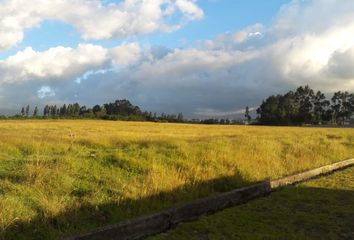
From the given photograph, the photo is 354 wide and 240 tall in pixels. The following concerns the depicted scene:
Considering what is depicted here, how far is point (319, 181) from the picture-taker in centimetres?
1363

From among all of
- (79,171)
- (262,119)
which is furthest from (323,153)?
(262,119)

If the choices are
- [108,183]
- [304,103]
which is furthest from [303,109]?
[108,183]

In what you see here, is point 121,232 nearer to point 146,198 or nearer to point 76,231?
point 76,231

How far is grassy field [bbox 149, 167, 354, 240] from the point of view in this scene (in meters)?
7.50

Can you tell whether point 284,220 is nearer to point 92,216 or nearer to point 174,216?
point 174,216

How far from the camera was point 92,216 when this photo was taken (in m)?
7.95

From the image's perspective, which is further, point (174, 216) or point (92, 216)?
point (174, 216)

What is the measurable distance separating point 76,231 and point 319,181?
838 centimetres

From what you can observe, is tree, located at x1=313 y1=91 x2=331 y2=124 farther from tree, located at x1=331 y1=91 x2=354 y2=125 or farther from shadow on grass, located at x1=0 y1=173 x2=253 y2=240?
shadow on grass, located at x1=0 y1=173 x2=253 y2=240

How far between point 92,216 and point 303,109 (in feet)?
470

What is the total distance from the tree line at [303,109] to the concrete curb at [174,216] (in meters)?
131

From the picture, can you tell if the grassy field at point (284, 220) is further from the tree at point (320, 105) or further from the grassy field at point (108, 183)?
the tree at point (320, 105)

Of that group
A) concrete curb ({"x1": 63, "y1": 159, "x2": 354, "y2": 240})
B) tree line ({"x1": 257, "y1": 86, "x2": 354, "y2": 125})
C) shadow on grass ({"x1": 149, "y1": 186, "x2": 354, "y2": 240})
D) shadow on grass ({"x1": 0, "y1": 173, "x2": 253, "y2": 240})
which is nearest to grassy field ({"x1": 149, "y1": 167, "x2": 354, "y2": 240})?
shadow on grass ({"x1": 149, "y1": 186, "x2": 354, "y2": 240})

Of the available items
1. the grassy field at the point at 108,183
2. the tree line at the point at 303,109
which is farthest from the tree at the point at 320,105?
→ the grassy field at the point at 108,183
